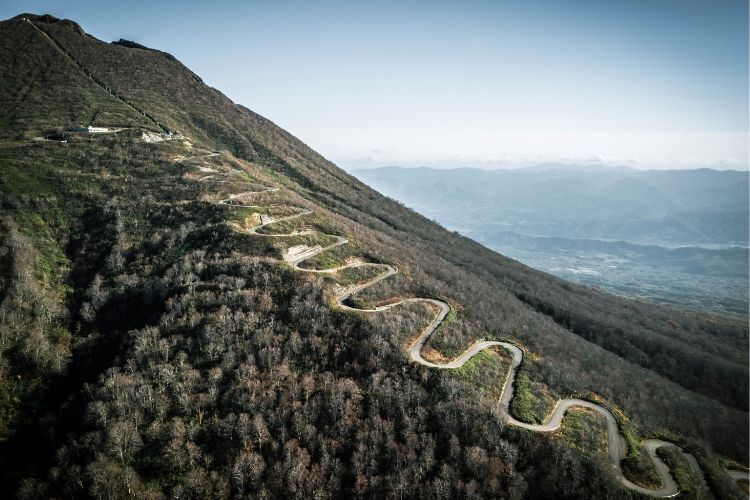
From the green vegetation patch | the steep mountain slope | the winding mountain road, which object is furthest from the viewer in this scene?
the green vegetation patch

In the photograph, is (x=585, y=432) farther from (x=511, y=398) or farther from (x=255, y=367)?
(x=255, y=367)

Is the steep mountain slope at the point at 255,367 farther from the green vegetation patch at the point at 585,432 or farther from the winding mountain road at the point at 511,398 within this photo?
the winding mountain road at the point at 511,398

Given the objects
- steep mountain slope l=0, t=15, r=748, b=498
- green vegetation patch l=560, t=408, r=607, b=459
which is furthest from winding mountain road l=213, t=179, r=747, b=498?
steep mountain slope l=0, t=15, r=748, b=498

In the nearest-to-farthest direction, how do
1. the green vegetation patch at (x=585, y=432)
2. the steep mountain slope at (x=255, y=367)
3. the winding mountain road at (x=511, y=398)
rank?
the steep mountain slope at (x=255, y=367) → the winding mountain road at (x=511, y=398) → the green vegetation patch at (x=585, y=432)

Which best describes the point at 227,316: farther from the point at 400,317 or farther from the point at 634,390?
the point at 634,390

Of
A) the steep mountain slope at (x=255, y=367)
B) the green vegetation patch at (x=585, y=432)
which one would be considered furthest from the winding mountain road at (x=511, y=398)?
the steep mountain slope at (x=255, y=367)

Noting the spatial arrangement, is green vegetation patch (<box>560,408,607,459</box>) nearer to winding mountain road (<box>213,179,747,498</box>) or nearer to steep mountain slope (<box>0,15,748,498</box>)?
steep mountain slope (<box>0,15,748,498</box>)

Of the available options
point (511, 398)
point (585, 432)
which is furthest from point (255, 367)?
point (585, 432)

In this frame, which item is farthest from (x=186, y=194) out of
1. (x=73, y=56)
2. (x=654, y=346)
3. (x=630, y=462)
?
(x=73, y=56)

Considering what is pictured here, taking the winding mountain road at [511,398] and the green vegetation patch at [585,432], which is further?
the green vegetation patch at [585,432]
